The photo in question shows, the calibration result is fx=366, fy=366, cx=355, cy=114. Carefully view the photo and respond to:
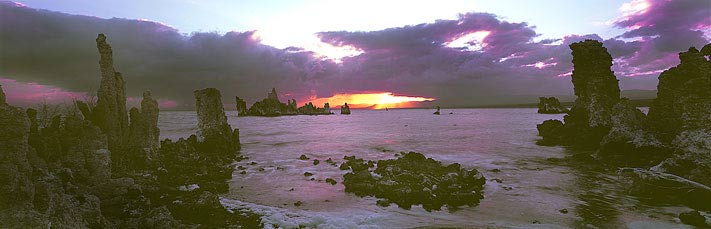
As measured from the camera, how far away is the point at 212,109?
1503 inches

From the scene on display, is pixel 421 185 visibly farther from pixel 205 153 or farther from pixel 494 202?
pixel 205 153

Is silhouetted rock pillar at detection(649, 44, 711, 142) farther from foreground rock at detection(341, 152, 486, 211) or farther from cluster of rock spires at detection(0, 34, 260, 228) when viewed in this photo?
cluster of rock spires at detection(0, 34, 260, 228)

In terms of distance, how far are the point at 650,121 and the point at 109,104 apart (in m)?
42.8

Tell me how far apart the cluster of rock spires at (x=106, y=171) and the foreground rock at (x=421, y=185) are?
24.0 feet

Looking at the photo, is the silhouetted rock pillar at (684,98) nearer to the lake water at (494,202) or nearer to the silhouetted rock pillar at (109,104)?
the lake water at (494,202)

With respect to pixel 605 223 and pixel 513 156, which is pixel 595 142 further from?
pixel 605 223

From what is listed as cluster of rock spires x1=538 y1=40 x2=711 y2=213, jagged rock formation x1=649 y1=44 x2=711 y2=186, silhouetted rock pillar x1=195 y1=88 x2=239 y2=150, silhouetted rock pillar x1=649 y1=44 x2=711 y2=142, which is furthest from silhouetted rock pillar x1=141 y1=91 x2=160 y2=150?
silhouetted rock pillar x1=649 y1=44 x2=711 y2=142

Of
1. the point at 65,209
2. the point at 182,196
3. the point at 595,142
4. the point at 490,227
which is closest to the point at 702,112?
the point at 490,227

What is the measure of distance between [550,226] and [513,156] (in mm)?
23778

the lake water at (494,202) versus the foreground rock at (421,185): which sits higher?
the foreground rock at (421,185)

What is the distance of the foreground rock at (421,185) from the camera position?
734 inches

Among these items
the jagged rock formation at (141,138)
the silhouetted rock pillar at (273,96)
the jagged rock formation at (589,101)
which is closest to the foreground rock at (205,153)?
the jagged rock formation at (141,138)

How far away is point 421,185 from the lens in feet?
67.8

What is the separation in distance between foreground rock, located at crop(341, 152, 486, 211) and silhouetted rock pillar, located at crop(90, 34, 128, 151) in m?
16.0
